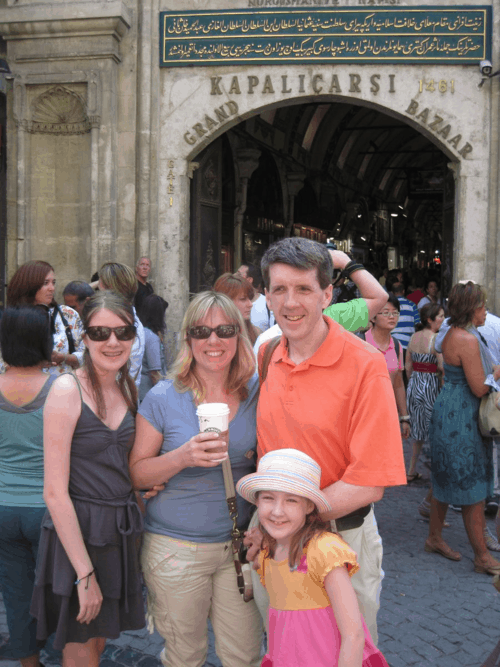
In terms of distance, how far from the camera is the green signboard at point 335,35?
9.63 metres

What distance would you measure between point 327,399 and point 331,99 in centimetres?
879

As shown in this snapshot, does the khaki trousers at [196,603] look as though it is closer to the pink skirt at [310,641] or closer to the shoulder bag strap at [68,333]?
the pink skirt at [310,641]

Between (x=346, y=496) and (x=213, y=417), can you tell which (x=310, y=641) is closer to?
(x=346, y=496)

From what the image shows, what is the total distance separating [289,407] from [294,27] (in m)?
8.86

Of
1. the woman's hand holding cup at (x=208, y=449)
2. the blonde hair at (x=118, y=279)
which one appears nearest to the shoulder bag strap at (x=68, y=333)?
the blonde hair at (x=118, y=279)

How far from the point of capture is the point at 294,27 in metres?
9.84

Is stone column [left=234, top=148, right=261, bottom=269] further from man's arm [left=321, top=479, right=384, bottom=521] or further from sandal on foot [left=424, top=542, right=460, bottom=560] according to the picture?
man's arm [left=321, top=479, right=384, bottom=521]

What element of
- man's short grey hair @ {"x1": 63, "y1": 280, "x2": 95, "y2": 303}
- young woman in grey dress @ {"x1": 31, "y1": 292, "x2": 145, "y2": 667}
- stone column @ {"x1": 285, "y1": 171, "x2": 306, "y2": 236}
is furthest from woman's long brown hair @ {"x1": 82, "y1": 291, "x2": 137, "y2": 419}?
stone column @ {"x1": 285, "y1": 171, "x2": 306, "y2": 236}

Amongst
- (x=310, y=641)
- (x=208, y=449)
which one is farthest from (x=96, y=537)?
(x=310, y=641)

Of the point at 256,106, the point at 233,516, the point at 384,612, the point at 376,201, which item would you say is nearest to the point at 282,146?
the point at 256,106

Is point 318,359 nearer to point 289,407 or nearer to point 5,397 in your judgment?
point 289,407

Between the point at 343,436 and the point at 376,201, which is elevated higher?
the point at 376,201

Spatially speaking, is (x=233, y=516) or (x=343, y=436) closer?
(x=343, y=436)

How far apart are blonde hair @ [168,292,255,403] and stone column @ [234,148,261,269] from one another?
1143cm
